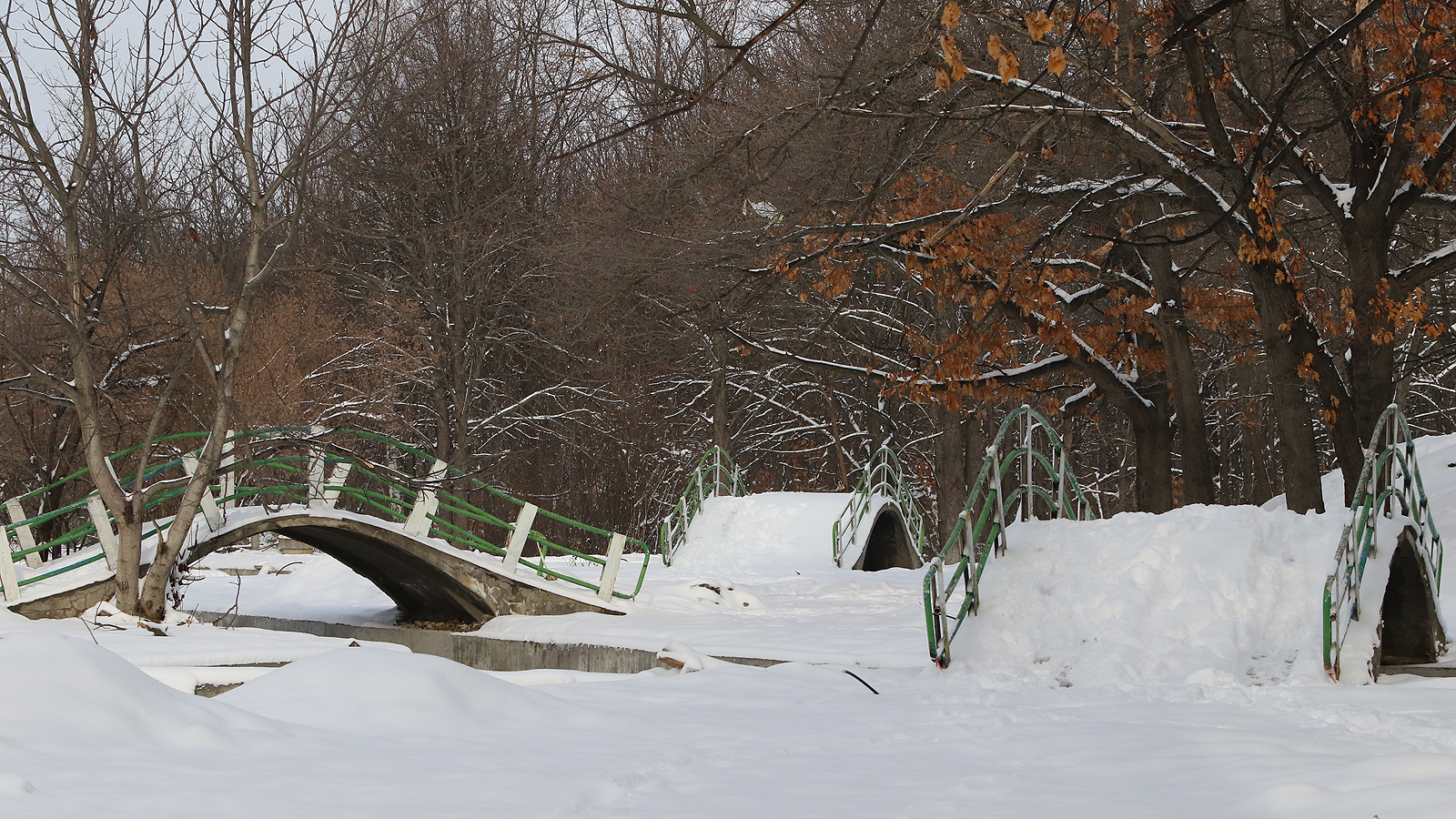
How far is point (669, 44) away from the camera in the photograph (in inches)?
1011

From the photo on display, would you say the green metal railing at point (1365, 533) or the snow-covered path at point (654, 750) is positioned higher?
the green metal railing at point (1365, 533)

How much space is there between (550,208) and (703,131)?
9.57 m

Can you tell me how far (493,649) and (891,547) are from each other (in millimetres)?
11308

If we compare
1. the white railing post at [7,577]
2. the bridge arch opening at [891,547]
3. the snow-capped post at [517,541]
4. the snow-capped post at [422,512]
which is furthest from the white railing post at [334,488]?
the bridge arch opening at [891,547]

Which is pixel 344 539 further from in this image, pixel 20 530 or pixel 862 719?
pixel 862 719

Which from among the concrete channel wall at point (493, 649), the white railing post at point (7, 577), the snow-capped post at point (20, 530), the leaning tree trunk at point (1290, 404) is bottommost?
the concrete channel wall at point (493, 649)

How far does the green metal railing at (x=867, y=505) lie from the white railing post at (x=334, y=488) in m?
7.85

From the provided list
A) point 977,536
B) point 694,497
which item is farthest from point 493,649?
point 694,497

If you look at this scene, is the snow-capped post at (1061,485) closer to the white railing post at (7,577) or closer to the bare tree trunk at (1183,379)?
the bare tree trunk at (1183,379)

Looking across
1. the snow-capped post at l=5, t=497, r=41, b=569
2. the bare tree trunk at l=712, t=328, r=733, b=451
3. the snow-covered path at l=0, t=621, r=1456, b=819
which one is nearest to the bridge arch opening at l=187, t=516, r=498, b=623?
the snow-capped post at l=5, t=497, r=41, b=569

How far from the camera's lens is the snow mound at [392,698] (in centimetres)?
518

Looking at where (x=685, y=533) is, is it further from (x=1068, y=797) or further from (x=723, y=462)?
(x=1068, y=797)

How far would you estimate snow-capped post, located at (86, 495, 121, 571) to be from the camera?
11.4 m

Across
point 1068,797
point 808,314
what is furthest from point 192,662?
point 808,314
